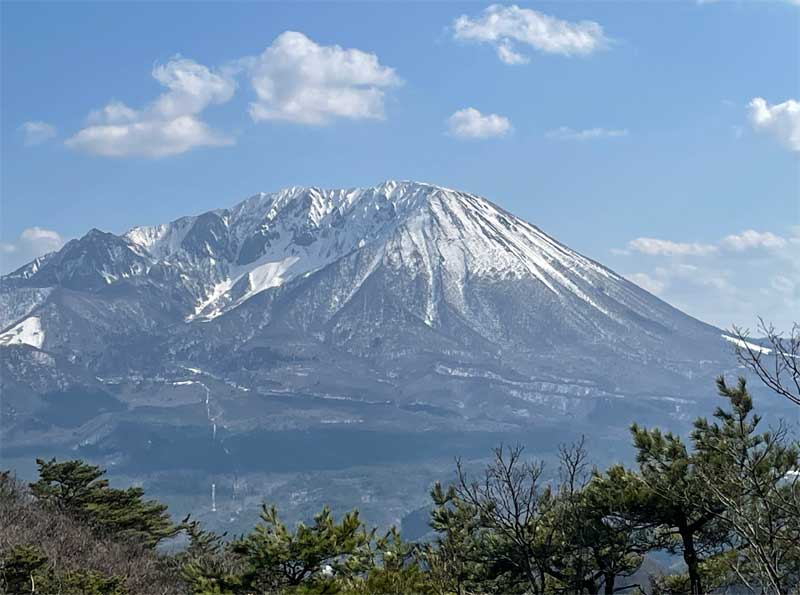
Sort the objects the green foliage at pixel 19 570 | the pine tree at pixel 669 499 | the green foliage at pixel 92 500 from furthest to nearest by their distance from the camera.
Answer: the green foliage at pixel 92 500
the pine tree at pixel 669 499
the green foliage at pixel 19 570

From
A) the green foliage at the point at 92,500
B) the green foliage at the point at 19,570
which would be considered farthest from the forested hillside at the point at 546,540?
Result: the green foliage at the point at 92,500

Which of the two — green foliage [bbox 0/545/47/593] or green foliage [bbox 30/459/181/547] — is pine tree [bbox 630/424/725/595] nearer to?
green foliage [bbox 0/545/47/593]

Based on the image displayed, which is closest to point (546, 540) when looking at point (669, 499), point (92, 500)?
point (669, 499)

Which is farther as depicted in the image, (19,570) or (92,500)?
(92,500)

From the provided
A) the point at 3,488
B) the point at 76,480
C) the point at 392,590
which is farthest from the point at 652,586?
the point at 3,488

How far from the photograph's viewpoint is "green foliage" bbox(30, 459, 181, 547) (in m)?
35.3

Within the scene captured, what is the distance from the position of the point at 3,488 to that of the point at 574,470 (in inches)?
1133

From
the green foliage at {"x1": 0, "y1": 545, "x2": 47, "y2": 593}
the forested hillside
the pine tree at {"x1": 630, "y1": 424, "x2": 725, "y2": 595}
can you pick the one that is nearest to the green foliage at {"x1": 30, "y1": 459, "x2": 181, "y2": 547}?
the forested hillside

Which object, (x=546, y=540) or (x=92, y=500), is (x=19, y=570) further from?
(x=92, y=500)

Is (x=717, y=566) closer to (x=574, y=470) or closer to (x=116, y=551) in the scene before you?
(x=574, y=470)

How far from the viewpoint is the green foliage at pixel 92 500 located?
35.3 m

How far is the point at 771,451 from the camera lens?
1941 cm

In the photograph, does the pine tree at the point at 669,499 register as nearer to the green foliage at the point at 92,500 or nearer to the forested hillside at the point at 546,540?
the forested hillside at the point at 546,540

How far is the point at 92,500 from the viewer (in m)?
36.1
